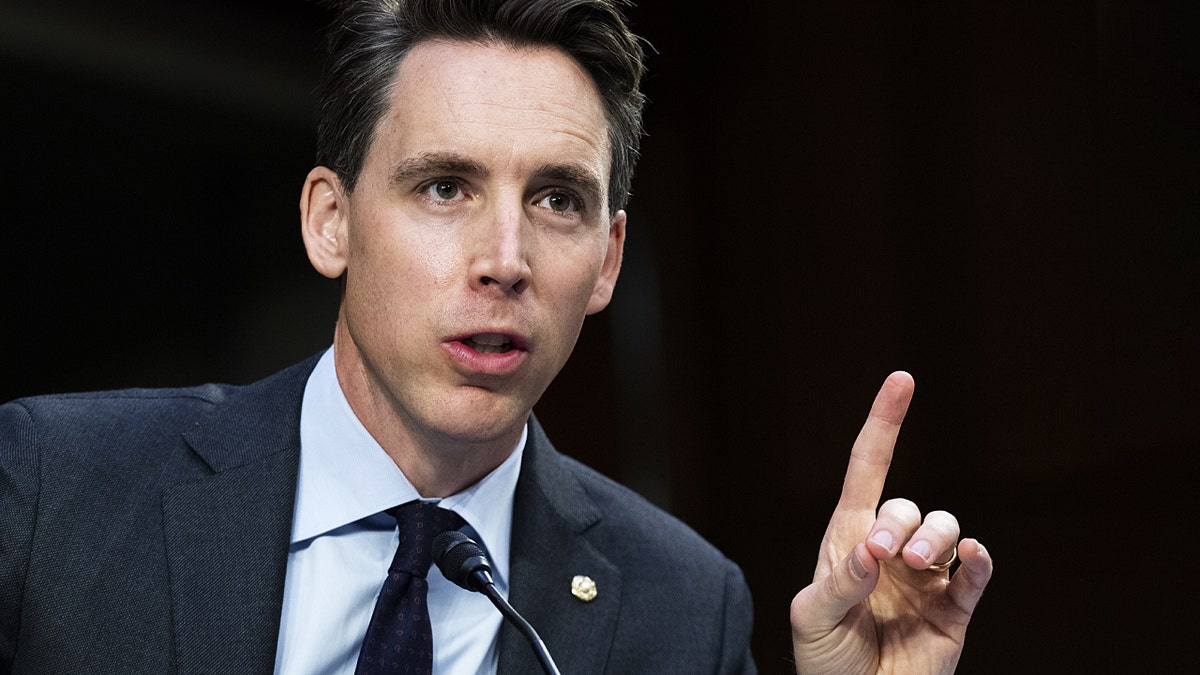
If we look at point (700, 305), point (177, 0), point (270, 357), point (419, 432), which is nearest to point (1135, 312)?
point (700, 305)

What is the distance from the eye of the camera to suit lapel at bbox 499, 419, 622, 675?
183cm

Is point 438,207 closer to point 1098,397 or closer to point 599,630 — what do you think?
point 599,630

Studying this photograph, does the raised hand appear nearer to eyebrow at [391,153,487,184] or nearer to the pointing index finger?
the pointing index finger

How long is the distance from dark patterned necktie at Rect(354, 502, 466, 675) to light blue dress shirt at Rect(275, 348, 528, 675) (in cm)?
4

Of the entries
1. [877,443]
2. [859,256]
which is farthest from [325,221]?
[859,256]

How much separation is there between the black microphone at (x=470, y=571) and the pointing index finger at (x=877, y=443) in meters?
0.47

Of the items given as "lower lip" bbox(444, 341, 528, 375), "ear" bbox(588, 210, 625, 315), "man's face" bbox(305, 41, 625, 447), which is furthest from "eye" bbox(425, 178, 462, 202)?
"ear" bbox(588, 210, 625, 315)

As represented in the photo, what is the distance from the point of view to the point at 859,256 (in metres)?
3.12

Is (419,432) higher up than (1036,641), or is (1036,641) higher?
(419,432)

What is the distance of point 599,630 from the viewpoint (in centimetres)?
188

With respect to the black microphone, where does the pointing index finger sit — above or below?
above

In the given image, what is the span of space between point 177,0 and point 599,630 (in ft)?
5.56

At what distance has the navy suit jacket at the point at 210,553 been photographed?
5.25 ft

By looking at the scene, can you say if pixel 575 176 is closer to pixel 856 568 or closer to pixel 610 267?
pixel 610 267
